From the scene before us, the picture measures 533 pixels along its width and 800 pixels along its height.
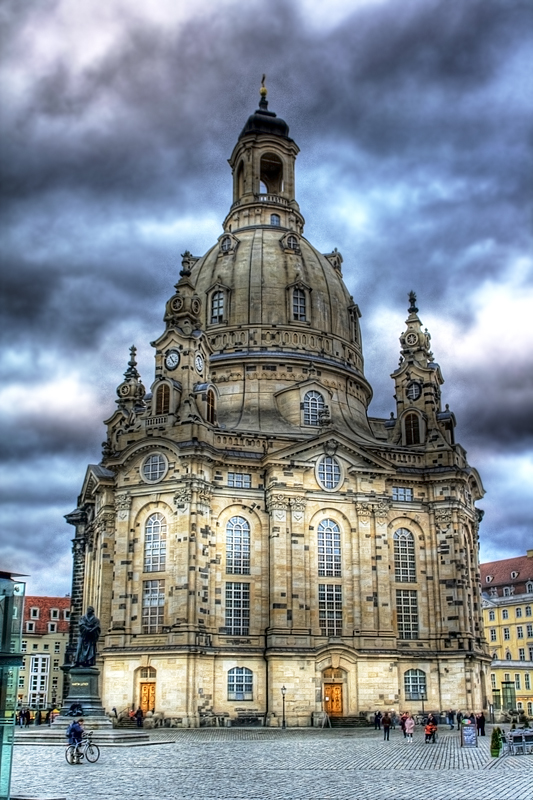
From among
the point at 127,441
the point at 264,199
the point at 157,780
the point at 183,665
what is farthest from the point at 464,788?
the point at 264,199

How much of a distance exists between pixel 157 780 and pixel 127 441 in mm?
41190

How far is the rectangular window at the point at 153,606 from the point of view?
197 feet

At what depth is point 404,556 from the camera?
6681 cm

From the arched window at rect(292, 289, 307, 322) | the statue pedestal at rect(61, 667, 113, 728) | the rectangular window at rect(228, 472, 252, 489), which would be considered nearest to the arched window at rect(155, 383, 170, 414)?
the rectangular window at rect(228, 472, 252, 489)

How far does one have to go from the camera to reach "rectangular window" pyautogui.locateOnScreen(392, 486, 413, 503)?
67.8m

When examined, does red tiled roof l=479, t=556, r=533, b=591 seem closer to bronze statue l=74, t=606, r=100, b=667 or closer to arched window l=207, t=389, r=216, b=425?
arched window l=207, t=389, r=216, b=425

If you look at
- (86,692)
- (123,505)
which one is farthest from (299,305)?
(86,692)

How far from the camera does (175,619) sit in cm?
5862

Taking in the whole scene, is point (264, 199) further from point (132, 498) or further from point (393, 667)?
point (393, 667)

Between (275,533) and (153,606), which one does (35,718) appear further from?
(275,533)

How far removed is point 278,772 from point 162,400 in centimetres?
3987

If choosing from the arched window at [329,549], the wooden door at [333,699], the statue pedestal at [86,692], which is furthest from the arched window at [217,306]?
the statue pedestal at [86,692]

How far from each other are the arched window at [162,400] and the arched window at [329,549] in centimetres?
1352

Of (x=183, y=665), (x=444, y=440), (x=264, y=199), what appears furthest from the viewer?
(x=264, y=199)
